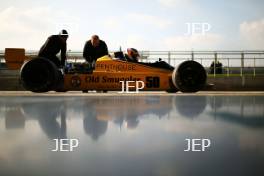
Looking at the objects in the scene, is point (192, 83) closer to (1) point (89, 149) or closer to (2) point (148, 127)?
(2) point (148, 127)

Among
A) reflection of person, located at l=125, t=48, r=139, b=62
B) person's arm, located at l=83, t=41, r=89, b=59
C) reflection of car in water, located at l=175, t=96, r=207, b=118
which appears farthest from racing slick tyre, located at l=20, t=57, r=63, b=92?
reflection of car in water, located at l=175, t=96, r=207, b=118

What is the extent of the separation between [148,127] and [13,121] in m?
1.25

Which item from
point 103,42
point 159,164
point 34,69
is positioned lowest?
point 159,164

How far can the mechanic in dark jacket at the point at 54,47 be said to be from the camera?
21.8ft

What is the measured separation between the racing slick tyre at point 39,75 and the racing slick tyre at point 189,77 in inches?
112

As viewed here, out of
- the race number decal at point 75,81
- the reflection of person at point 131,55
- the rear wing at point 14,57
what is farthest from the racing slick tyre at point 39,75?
the reflection of person at point 131,55

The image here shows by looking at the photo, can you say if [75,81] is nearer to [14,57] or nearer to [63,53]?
[63,53]

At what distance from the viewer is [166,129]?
2.10 metres

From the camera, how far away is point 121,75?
7.01 meters

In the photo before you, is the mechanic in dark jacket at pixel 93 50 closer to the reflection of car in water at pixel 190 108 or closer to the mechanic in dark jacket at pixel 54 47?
the mechanic in dark jacket at pixel 54 47

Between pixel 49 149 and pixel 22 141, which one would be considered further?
pixel 22 141

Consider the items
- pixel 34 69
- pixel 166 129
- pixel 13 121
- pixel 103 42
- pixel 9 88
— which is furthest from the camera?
pixel 9 88

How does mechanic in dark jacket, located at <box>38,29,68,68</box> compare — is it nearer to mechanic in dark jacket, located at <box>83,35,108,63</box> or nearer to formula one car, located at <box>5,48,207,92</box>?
formula one car, located at <box>5,48,207,92</box>

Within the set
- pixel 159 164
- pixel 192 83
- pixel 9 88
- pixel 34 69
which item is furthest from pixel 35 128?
pixel 9 88
